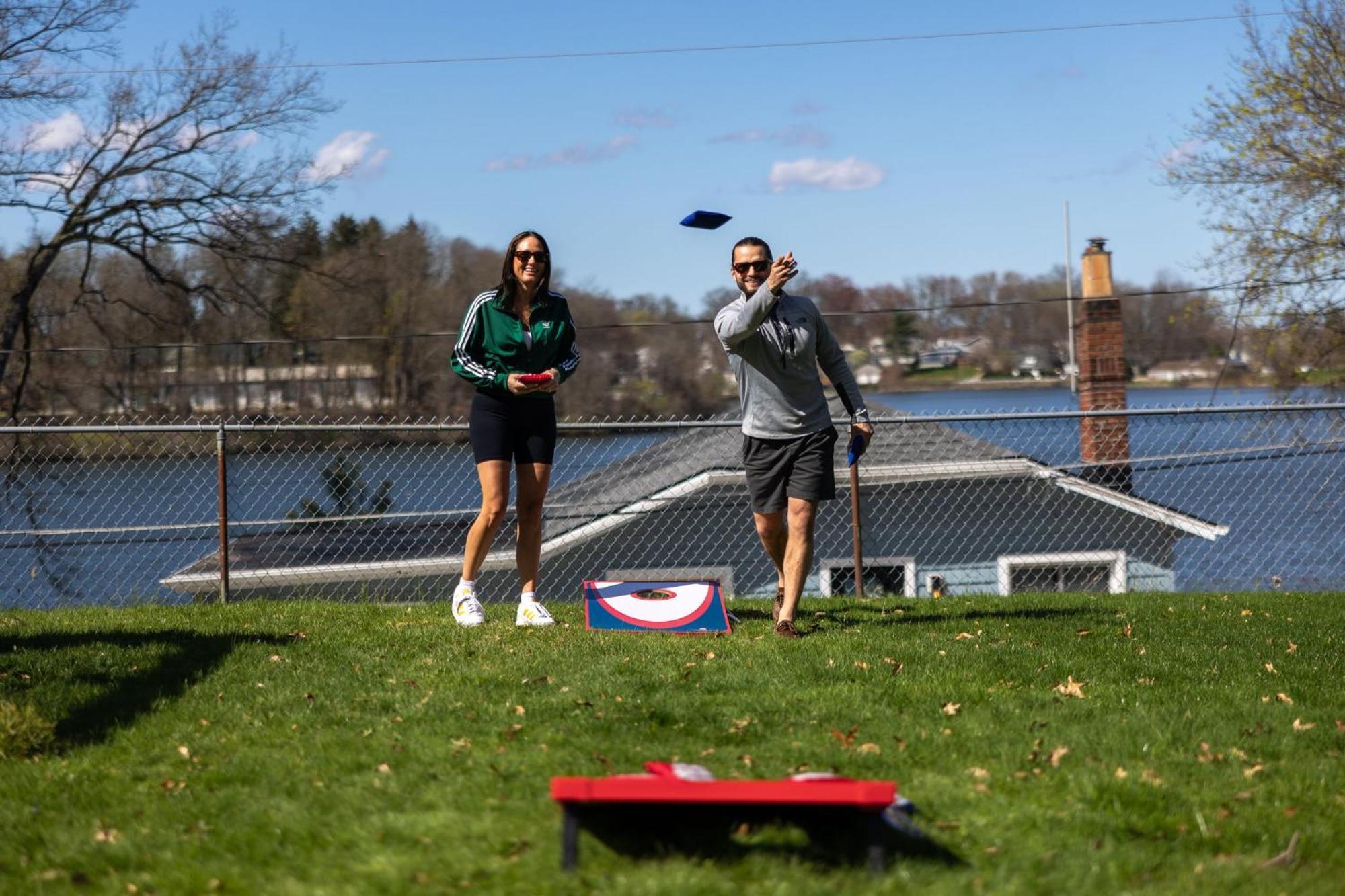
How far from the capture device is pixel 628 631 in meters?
6.66

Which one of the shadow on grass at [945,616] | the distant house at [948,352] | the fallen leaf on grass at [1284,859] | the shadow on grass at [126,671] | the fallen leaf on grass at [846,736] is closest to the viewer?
the fallen leaf on grass at [1284,859]

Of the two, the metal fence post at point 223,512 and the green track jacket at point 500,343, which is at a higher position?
the green track jacket at point 500,343

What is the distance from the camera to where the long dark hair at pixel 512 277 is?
6.77 meters

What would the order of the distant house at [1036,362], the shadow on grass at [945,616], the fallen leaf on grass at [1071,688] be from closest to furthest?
the fallen leaf on grass at [1071,688] → the shadow on grass at [945,616] → the distant house at [1036,362]

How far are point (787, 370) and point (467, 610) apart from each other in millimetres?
2068

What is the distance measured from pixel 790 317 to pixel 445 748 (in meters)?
2.92

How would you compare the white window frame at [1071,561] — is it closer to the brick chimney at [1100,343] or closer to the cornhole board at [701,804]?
the brick chimney at [1100,343]

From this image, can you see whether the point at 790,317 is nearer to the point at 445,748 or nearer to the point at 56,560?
the point at 445,748

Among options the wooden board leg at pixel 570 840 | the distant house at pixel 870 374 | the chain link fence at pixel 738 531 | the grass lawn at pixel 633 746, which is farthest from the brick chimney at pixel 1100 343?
the wooden board leg at pixel 570 840

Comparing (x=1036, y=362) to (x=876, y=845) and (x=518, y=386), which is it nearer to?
(x=518, y=386)

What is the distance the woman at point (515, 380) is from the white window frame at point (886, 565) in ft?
30.9

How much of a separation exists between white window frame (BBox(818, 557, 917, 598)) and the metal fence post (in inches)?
343

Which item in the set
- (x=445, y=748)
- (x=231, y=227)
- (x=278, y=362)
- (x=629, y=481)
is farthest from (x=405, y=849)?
(x=278, y=362)

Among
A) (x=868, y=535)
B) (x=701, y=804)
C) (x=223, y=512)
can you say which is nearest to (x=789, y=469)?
(x=701, y=804)
